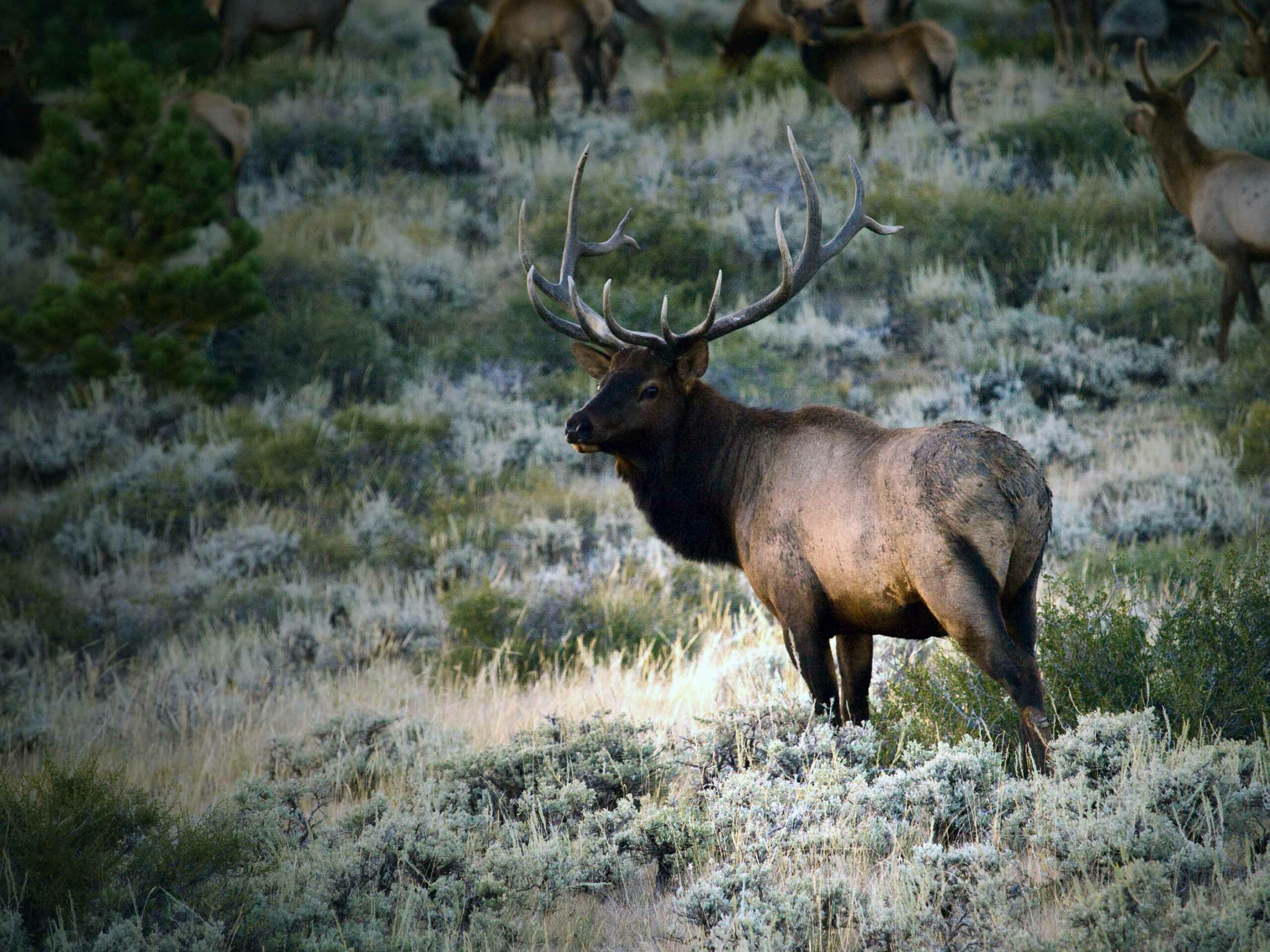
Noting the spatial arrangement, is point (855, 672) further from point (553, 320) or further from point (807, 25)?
point (807, 25)

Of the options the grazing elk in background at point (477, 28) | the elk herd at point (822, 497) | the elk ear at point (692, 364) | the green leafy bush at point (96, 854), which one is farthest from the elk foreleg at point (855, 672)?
the grazing elk in background at point (477, 28)

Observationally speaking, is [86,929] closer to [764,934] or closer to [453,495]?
[764,934]

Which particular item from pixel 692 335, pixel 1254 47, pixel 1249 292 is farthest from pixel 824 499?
pixel 1254 47

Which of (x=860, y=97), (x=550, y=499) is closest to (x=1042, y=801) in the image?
(x=550, y=499)

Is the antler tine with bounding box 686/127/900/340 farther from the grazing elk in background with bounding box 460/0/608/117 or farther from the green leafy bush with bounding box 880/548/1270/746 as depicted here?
the grazing elk in background with bounding box 460/0/608/117

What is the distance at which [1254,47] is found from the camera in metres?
12.7

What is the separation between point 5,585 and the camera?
860cm

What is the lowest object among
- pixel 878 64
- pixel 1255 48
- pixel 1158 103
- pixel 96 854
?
pixel 96 854

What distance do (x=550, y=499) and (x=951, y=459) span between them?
5756mm

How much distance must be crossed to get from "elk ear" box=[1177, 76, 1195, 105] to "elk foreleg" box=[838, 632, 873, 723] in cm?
810

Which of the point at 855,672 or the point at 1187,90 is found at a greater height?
the point at 1187,90

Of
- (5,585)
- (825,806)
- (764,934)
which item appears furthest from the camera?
(5,585)

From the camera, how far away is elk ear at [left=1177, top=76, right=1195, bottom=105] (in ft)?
36.2

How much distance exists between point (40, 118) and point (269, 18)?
161 inches
